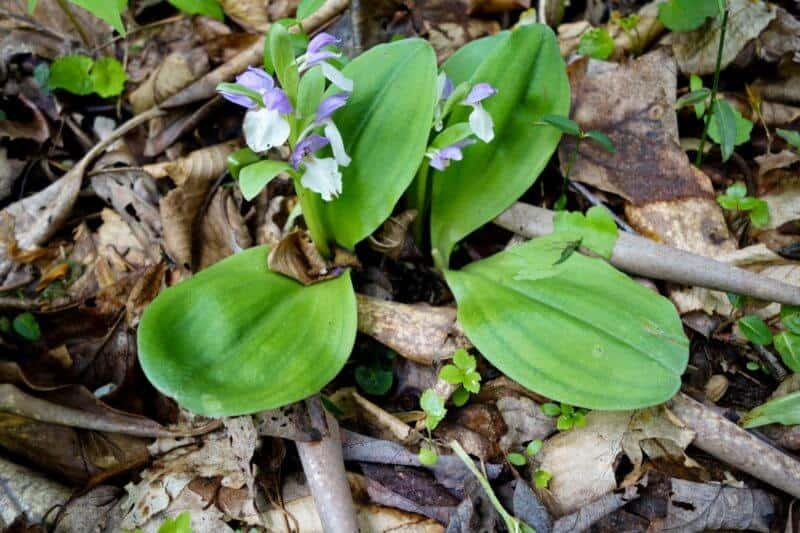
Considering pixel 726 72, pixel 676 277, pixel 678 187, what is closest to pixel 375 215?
pixel 676 277

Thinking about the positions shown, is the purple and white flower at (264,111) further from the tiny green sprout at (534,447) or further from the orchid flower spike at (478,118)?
the tiny green sprout at (534,447)

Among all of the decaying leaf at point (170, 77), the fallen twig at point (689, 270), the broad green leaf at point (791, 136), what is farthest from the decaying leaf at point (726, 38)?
the decaying leaf at point (170, 77)

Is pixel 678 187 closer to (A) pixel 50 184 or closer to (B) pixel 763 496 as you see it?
(B) pixel 763 496

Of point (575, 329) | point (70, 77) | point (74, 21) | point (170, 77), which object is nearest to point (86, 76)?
point (70, 77)

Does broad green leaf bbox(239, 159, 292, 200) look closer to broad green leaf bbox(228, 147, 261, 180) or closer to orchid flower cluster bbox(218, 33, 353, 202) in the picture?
orchid flower cluster bbox(218, 33, 353, 202)

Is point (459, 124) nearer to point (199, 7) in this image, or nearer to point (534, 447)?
point (534, 447)
